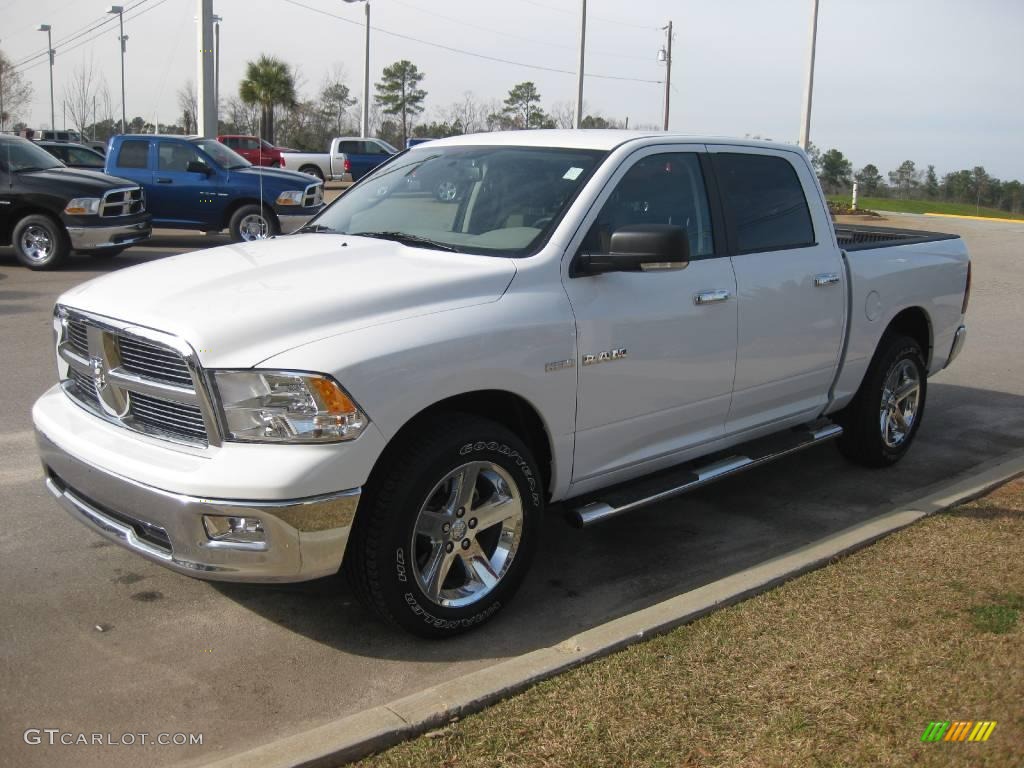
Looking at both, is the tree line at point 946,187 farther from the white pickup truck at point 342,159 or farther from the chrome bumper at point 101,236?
the chrome bumper at point 101,236

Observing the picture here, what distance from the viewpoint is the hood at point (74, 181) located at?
43.5 ft

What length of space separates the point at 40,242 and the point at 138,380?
11015 mm

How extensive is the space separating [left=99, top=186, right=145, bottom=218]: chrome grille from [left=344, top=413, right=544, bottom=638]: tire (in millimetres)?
11146

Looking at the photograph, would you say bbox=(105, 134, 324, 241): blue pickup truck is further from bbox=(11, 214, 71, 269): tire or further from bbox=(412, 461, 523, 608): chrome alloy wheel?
bbox=(412, 461, 523, 608): chrome alloy wheel

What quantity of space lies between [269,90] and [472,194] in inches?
2049

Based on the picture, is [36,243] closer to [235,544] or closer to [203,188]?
[203,188]

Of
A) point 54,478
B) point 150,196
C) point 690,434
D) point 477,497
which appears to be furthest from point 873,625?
point 150,196

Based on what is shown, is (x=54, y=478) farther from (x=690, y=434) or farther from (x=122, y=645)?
(x=690, y=434)

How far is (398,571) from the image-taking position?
370cm

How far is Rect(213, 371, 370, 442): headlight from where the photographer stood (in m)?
3.42

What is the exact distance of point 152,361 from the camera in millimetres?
3678

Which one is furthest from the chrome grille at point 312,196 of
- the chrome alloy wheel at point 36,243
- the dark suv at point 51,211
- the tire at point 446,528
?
the tire at point 446,528

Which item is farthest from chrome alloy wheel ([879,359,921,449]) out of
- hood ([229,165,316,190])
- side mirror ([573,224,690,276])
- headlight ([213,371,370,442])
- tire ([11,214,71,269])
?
hood ([229,165,316,190])

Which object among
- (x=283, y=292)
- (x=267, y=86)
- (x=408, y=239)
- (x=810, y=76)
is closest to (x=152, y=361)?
(x=283, y=292)
